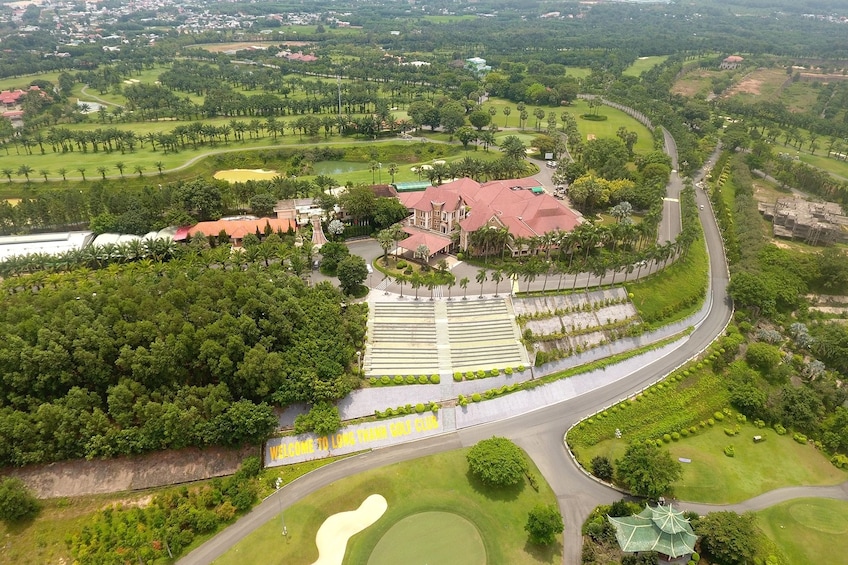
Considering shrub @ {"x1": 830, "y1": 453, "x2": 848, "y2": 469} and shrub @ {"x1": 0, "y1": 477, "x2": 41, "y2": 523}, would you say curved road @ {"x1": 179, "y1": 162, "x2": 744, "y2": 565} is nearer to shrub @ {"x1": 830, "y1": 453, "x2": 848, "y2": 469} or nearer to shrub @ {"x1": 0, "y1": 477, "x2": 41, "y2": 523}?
shrub @ {"x1": 0, "y1": 477, "x2": 41, "y2": 523}

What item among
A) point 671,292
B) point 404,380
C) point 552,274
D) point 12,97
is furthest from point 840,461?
point 12,97

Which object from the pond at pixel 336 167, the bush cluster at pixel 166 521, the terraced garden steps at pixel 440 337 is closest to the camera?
the bush cluster at pixel 166 521

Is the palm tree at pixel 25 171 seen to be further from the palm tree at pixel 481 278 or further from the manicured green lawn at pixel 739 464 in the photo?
the manicured green lawn at pixel 739 464

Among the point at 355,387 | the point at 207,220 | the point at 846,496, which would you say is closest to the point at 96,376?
the point at 355,387

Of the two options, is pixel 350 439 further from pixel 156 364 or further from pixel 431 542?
pixel 156 364

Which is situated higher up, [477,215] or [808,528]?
[477,215]

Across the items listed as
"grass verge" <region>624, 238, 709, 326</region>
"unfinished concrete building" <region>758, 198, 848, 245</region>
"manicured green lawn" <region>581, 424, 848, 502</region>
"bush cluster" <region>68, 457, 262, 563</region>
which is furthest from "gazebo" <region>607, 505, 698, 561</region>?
"unfinished concrete building" <region>758, 198, 848, 245</region>

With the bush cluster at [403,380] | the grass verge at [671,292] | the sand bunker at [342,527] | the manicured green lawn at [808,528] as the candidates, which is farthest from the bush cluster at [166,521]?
the grass verge at [671,292]
